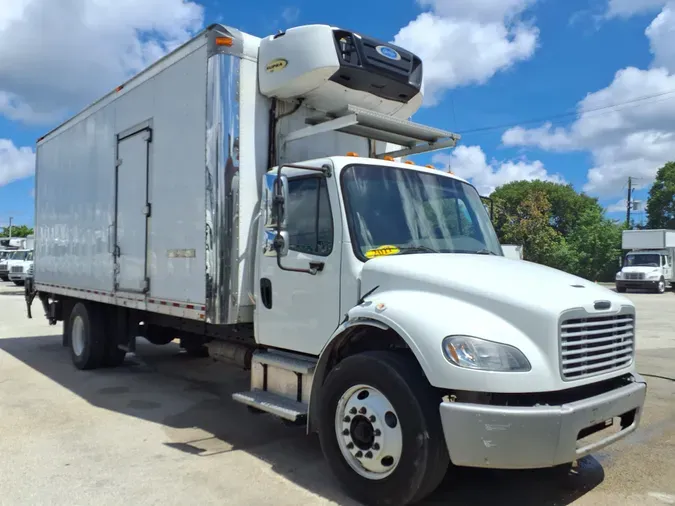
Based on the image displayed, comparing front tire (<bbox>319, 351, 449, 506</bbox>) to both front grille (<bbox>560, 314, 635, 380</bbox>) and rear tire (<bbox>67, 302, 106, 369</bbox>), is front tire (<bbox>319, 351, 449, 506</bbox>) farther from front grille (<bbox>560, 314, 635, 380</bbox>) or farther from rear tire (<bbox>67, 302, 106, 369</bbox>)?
rear tire (<bbox>67, 302, 106, 369</bbox>)

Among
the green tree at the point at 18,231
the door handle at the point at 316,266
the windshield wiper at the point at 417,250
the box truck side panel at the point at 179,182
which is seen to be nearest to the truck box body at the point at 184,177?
the box truck side panel at the point at 179,182

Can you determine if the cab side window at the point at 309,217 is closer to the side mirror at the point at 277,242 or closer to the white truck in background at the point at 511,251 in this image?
the side mirror at the point at 277,242

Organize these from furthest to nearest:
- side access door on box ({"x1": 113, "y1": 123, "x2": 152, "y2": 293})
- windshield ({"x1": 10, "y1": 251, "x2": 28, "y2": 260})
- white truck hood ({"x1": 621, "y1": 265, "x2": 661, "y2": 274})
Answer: windshield ({"x1": 10, "y1": 251, "x2": 28, "y2": 260}), white truck hood ({"x1": 621, "y1": 265, "x2": 661, "y2": 274}), side access door on box ({"x1": 113, "y1": 123, "x2": 152, "y2": 293})

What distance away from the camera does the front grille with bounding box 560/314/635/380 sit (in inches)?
141

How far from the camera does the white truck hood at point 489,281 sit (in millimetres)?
3688

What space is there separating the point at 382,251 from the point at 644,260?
31.0 metres

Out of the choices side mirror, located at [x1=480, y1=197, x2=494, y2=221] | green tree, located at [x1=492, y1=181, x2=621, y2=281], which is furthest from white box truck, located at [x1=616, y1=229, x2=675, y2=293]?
side mirror, located at [x1=480, y1=197, x2=494, y2=221]

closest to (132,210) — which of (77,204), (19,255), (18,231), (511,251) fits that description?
(77,204)

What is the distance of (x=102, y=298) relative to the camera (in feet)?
25.2

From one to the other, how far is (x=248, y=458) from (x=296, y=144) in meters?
2.89

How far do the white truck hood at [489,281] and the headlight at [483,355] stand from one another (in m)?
0.30

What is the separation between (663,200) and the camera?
54.7 m

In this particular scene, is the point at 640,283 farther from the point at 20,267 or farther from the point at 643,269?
the point at 20,267

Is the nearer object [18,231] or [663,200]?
[663,200]
